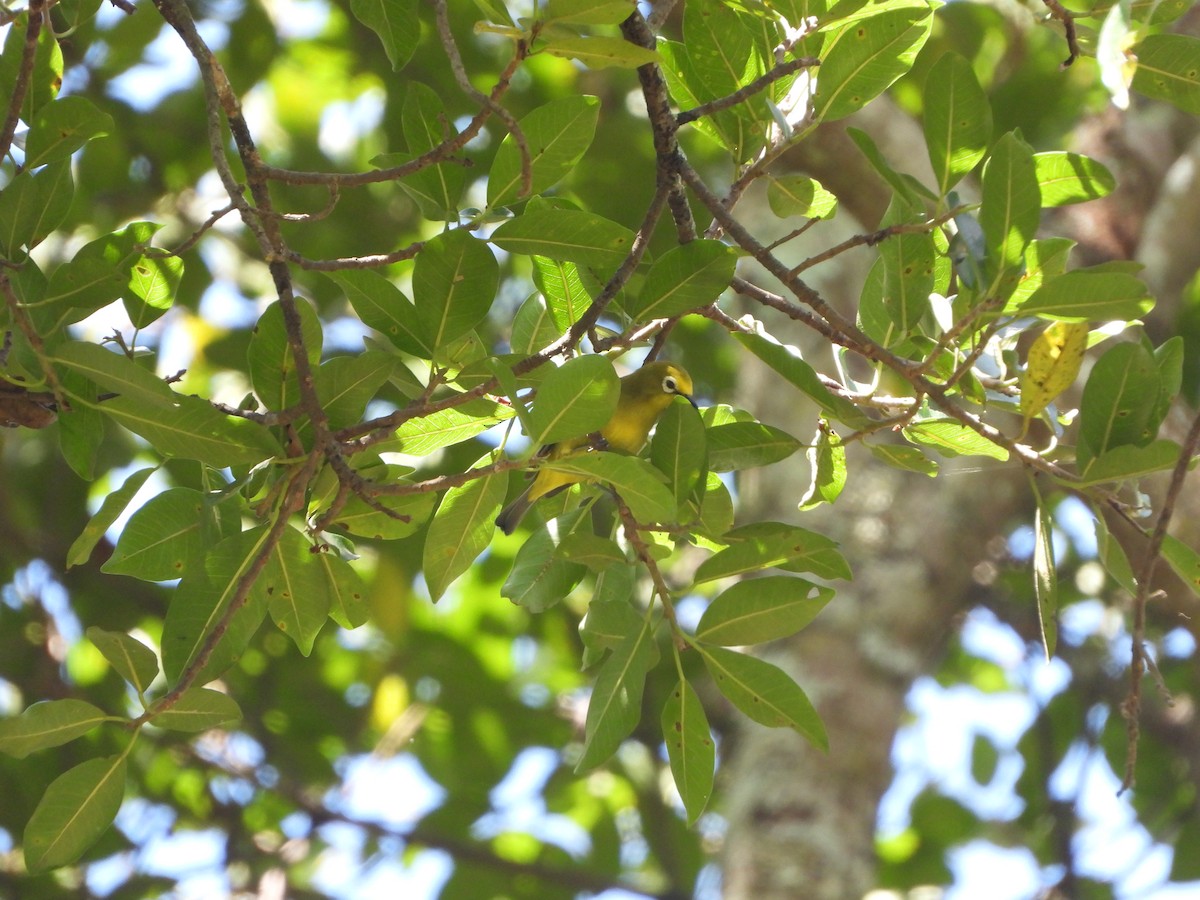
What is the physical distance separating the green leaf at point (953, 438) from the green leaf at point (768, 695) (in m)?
0.47

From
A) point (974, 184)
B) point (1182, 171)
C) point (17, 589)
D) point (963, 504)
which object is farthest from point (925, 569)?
point (17, 589)

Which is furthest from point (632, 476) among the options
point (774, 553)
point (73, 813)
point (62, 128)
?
point (62, 128)

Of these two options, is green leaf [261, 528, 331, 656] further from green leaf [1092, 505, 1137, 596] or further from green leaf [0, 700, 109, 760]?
green leaf [1092, 505, 1137, 596]

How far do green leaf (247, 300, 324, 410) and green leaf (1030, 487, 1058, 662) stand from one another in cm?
120

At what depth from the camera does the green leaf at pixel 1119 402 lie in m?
1.81

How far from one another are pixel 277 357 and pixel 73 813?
0.79 m

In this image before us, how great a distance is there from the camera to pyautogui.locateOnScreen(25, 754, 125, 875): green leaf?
6.11 feet

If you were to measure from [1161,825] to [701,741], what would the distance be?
4.71 metres

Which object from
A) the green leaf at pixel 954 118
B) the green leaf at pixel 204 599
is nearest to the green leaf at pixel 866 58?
the green leaf at pixel 954 118

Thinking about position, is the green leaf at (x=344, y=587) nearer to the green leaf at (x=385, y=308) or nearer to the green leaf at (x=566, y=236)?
the green leaf at (x=385, y=308)

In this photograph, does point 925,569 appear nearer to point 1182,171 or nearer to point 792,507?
point 792,507

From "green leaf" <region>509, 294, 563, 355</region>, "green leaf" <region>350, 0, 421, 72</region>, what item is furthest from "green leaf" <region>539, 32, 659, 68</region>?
"green leaf" <region>509, 294, 563, 355</region>

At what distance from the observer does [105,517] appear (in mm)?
1878

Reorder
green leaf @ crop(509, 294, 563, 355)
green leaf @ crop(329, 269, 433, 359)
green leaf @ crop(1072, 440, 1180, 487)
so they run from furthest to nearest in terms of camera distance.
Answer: green leaf @ crop(509, 294, 563, 355) → green leaf @ crop(329, 269, 433, 359) → green leaf @ crop(1072, 440, 1180, 487)
